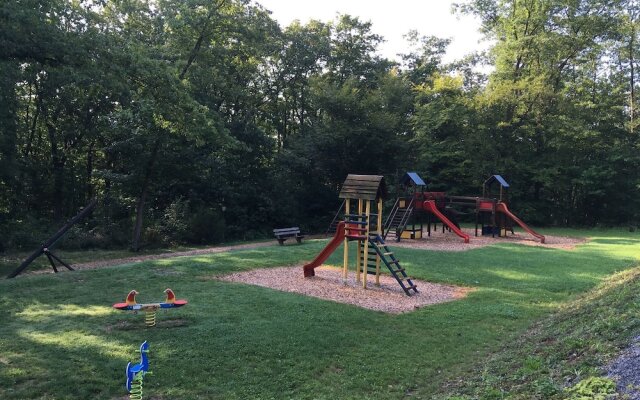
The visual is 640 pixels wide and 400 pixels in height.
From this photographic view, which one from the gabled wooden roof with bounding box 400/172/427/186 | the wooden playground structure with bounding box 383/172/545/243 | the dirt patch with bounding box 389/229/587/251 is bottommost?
the dirt patch with bounding box 389/229/587/251

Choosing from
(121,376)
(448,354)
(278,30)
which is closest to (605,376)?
(448,354)

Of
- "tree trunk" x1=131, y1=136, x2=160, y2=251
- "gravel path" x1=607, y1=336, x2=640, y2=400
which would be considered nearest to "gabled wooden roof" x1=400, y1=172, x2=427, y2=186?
"tree trunk" x1=131, y1=136, x2=160, y2=251

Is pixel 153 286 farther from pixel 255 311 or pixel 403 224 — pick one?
pixel 403 224

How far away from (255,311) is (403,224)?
13908 millimetres

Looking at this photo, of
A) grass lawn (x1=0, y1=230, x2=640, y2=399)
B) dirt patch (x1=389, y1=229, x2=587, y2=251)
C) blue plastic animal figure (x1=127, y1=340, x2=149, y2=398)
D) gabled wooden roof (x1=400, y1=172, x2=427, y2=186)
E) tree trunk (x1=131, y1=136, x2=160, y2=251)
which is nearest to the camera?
blue plastic animal figure (x1=127, y1=340, x2=149, y2=398)

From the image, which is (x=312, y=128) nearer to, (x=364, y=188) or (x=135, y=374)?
(x=364, y=188)

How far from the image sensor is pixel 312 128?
1248 inches

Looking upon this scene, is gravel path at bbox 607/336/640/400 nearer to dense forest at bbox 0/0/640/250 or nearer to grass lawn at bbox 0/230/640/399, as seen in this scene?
grass lawn at bbox 0/230/640/399

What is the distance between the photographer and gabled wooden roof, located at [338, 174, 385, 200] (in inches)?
436

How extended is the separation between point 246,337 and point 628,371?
487 cm

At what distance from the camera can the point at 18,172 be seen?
20.9m

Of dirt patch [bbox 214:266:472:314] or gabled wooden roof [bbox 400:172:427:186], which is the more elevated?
gabled wooden roof [bbox 400:172:427:186]

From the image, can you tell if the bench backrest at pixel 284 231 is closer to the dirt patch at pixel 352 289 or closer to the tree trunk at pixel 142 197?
the tree trunk at pixel 142 197

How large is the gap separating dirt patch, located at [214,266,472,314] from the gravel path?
4921mm
